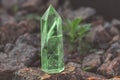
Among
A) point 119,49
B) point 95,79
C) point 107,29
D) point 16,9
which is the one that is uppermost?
point 16,9

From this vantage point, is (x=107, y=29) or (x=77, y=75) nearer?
(x=77, y=75)

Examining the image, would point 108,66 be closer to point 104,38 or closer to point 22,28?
point 104,38

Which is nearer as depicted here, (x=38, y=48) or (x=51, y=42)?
(x=51, y=42)

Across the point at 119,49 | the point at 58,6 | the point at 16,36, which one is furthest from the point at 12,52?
the point at 58,6
